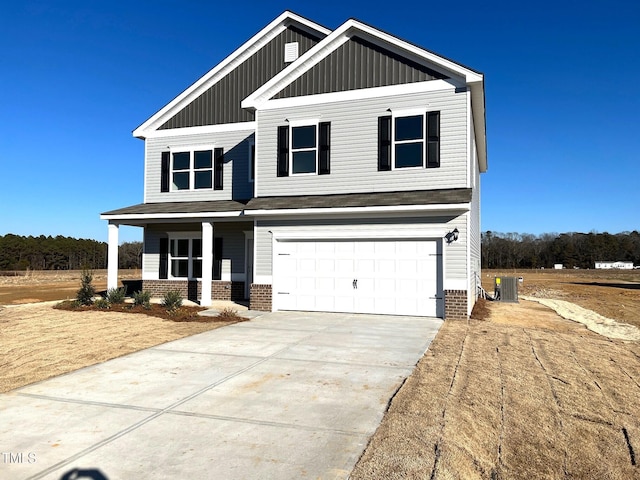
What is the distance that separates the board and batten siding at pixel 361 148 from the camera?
12.9 meters

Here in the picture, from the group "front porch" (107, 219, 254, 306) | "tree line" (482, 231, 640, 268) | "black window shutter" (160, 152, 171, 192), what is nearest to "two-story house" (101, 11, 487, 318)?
"front porch" (107, 219, 254, 306)

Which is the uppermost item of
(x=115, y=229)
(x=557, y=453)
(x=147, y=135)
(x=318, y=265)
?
(x=147, y=135)

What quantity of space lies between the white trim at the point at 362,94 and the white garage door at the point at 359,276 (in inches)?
175

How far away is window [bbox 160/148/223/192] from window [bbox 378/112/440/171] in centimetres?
705

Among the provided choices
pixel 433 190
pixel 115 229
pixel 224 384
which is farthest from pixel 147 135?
pixel 224 384

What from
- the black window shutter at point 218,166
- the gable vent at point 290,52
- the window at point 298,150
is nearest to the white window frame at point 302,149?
the window at point 298,150

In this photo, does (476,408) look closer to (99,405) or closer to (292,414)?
(292,414)

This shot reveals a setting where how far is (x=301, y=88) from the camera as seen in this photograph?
1457cm

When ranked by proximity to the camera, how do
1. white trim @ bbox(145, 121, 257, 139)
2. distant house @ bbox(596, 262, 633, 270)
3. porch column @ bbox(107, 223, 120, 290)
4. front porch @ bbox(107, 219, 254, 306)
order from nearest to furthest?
1. porch column @ bbox(107, 223, 120, 290)
2. front porch @ bbox(107, 219, 254, 306)
3. white trim @ bbox(145, 121, 257, 139)
4. distant house @ bbox(596, 262, 633, 270)

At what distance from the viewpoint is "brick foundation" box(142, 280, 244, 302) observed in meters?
17.3

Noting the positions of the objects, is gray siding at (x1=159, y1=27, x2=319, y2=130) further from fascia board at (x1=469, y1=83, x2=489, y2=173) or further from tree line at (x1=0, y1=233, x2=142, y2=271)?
tree line at (x1=0, y1=233, x2=142, y2=271)

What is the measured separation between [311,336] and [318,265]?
418 cm

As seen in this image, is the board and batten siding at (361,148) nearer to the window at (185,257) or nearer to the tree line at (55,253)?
the window at (185,257)

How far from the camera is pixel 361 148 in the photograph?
1379cm
